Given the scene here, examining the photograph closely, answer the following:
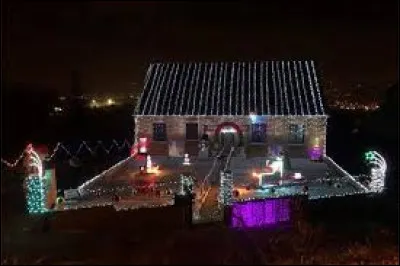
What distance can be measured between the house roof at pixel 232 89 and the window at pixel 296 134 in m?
0.90

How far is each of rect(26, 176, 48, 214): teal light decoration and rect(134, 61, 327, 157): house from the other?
42.2 ft

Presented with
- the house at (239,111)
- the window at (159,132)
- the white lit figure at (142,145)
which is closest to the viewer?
the house at (239,111)

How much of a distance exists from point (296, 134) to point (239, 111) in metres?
3.29

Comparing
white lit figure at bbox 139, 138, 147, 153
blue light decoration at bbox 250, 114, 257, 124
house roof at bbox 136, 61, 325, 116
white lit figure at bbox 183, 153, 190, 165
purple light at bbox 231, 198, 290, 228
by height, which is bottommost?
purple light at bbox 231, 198, 290, 228

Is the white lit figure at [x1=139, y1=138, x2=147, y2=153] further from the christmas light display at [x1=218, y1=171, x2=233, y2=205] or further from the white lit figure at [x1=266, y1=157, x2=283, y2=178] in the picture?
the christmas light display at [x1=218, y1=171, x2=233, y2=205]

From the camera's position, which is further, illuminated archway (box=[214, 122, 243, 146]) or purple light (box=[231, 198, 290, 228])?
illuminated archway (box=[214, 122, 243, 146])

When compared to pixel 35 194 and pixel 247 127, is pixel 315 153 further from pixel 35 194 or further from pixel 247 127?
pixel 35 194

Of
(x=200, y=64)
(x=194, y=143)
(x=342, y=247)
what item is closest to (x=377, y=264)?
(x=342, y=247)

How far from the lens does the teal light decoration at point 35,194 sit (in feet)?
50.4

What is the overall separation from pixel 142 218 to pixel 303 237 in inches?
172

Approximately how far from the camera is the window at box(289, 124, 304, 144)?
2753 centimetres

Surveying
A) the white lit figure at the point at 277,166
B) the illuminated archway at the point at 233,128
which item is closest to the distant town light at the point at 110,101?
the illuminated archway at the point at 233,128

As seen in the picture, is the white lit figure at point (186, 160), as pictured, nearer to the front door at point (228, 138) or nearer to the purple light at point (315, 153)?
the front door at point (228, 138)

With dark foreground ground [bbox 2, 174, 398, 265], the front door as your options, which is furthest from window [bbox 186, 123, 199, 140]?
dark foreground ground [bbox 2, 174, 398, 265]
